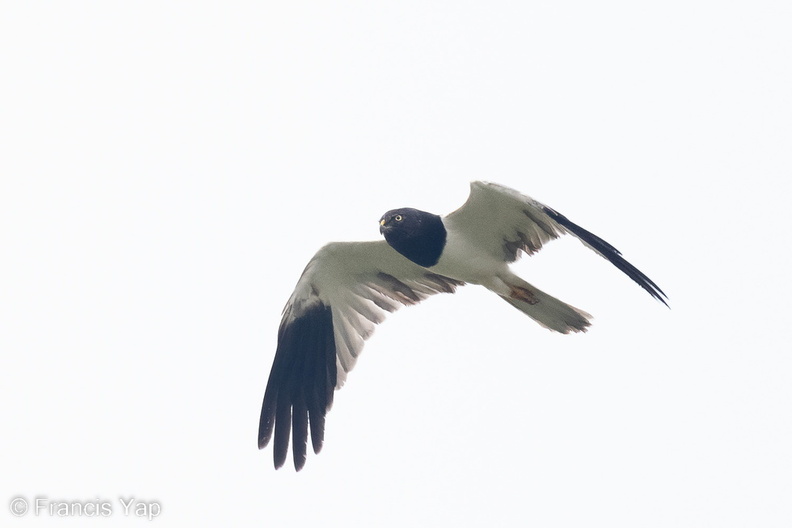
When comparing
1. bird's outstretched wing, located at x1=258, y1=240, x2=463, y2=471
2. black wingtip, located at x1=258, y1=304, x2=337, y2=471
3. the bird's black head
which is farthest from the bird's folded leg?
black wingtip, located at x1=258, y1=304, x2=337, y2=471

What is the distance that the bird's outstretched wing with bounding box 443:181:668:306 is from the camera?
25.2ft

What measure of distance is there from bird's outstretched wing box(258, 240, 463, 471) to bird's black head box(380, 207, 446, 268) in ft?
1.90

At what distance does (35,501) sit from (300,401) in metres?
2.40

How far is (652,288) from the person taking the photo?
674 centimetres

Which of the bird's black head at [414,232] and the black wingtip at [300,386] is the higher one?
the bird's black head at [414,232]

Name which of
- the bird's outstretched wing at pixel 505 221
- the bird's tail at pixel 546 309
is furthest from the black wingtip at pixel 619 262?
the bird's tail at pixel 546 309

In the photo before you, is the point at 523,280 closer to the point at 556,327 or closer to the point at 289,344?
the point at 556,327

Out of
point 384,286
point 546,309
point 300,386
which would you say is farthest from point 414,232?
point 300,386

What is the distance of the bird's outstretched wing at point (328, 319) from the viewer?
880cm

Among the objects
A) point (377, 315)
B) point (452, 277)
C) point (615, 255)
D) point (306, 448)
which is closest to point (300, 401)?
point (306, 448)

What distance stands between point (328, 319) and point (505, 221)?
6.78ft

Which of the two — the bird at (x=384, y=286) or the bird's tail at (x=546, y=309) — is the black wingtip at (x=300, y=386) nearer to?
the bird at (x=384, y=286)

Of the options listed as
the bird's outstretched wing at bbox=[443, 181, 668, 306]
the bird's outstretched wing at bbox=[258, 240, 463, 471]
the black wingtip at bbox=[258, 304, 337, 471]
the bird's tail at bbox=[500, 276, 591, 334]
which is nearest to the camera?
the bird's outstretched wing at bbox=[443, 181, 668, 306]

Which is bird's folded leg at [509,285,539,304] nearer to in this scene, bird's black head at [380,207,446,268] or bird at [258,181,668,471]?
bird at [258,181,668,471]
